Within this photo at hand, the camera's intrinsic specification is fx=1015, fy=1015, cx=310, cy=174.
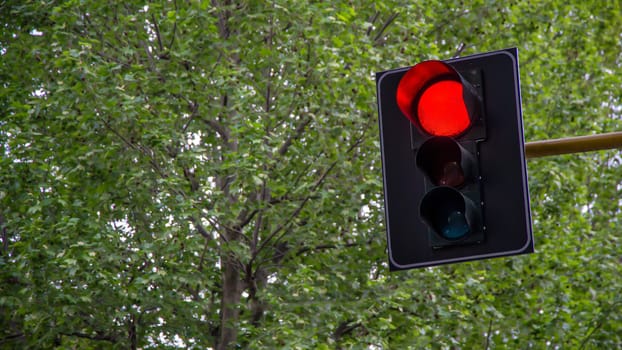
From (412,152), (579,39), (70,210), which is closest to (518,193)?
(412,152)

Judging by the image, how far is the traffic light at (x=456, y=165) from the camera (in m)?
3.74

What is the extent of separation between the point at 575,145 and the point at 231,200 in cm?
847

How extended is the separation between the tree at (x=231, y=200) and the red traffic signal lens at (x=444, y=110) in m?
6.58

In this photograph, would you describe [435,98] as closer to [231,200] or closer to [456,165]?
[456,165]

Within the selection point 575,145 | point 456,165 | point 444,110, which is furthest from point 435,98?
point 575,145

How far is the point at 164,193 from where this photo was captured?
10633 mm

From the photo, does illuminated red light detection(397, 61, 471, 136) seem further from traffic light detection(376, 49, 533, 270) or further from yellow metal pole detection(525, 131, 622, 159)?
yellow metal pole detection(525, 131, 622, 159)

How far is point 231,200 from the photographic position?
40.3ft

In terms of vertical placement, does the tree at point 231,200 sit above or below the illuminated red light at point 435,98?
above

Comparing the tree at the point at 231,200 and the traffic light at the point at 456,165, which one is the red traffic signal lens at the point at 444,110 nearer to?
the traffic light at the point at 456,165

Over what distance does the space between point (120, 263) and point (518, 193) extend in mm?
7666

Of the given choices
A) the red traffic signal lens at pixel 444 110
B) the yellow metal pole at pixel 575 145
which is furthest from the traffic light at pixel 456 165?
the yellow metal pole at pixel 575 145

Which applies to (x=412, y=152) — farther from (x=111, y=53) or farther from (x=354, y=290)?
(x=111, y=53)

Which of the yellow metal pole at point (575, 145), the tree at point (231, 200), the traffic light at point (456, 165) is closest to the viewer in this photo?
the traffic light at point (456, 165)
